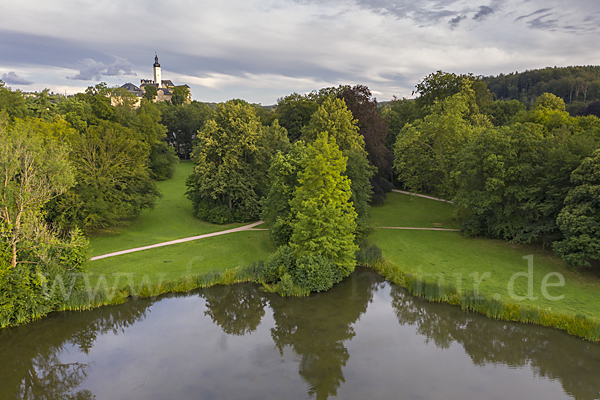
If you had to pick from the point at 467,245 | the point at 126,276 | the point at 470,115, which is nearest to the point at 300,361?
the point at 126,276

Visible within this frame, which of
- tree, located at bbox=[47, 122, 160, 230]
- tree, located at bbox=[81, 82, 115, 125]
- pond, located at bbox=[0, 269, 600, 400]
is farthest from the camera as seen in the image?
tree, located at bbox=[81, 82, 115, 125]

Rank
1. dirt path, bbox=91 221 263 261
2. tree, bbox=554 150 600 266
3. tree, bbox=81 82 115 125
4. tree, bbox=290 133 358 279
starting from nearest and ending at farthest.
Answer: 1. tree, bbox=554 150 600 266
2. tree, bbox=290 133 358 279
3. dirt path, bbox=91 221 263 261
4. tree, bbox=81 82 115 125

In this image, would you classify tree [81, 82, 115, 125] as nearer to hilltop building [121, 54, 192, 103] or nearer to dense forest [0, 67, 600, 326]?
dense forest [0, 67, 600, 326]

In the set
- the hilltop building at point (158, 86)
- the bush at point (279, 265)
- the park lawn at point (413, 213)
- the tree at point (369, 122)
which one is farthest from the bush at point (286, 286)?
the hilltop building at point (158, 86)

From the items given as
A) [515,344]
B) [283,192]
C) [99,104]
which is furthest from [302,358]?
[99,104]

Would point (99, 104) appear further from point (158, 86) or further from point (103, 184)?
point (158, 86)

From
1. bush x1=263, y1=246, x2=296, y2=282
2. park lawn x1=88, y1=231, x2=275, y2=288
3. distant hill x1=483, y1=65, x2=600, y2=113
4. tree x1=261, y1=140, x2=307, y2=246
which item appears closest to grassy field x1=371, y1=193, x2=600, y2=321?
bush x1=263, y1=246, x2=296, y2=282

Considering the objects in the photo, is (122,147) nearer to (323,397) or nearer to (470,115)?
(323,397)
